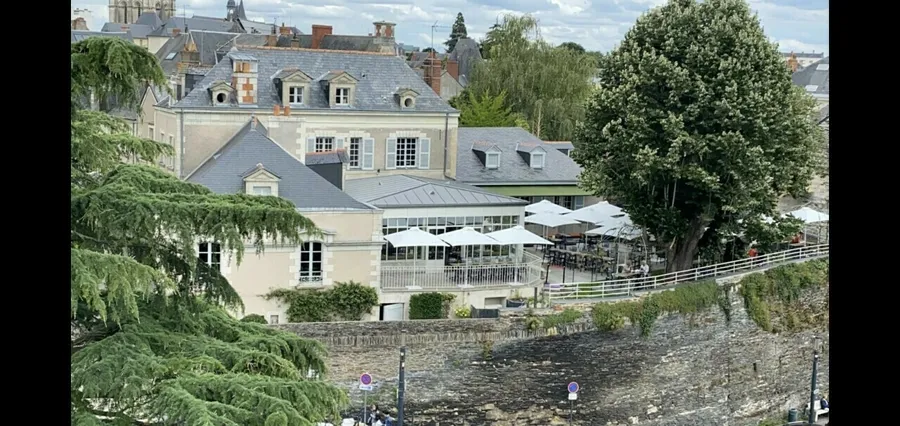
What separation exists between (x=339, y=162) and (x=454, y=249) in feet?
10.3

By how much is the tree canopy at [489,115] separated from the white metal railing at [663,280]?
48.9 ft

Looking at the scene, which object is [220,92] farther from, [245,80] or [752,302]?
[752,302]

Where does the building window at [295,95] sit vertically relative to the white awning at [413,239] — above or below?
above

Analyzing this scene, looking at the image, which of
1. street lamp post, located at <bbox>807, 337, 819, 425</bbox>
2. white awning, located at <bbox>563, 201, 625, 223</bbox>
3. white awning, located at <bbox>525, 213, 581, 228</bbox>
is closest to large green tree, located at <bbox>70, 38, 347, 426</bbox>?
street lamp post, located at <bbox>807, 337, 819, 425</bbox>

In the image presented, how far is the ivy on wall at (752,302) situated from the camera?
19.8 metres

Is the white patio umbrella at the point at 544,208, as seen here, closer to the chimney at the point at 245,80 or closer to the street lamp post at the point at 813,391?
the street lamp post at the point at 813,391

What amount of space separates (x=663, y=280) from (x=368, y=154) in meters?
8.26

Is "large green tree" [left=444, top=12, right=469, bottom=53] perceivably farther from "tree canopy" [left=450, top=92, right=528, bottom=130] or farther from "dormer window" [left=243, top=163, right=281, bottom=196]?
"dormer window" [left=243, top=163, right=281, bottom=196]

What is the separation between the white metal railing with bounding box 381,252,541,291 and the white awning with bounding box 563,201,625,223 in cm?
384

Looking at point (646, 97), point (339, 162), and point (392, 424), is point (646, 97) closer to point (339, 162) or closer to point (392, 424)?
point (339, 162)

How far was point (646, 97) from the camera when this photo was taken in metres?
22.0

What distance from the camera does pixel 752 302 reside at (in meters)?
21.4

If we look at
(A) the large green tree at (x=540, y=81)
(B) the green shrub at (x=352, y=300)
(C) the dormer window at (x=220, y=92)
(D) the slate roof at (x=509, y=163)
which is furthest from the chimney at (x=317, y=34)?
(B) the green shrub at (x=352, y=300)

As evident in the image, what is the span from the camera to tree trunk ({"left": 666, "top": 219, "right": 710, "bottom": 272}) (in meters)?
22.5
